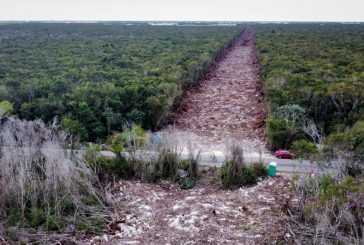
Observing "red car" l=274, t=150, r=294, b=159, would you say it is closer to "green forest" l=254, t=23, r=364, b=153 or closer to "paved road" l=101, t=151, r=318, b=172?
"paved road" l=101, t=151, r=318, b=172

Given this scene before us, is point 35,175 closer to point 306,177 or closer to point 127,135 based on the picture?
point 127,135

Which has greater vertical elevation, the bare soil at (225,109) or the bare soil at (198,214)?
the bare soil at (225,109)

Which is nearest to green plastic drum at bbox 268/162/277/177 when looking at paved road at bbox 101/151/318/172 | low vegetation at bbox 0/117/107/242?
paved road at bbox 101/151/318/172

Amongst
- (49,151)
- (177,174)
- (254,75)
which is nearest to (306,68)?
(254,75)

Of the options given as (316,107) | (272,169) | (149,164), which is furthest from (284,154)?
(316,107)

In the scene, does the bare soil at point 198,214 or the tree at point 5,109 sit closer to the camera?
the bare soil at point 198,214

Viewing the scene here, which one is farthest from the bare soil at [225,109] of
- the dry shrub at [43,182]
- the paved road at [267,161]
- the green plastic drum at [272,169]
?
the dry shrub at [43,182]

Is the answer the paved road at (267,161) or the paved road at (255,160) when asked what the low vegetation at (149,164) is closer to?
the paved road at (255,160)
